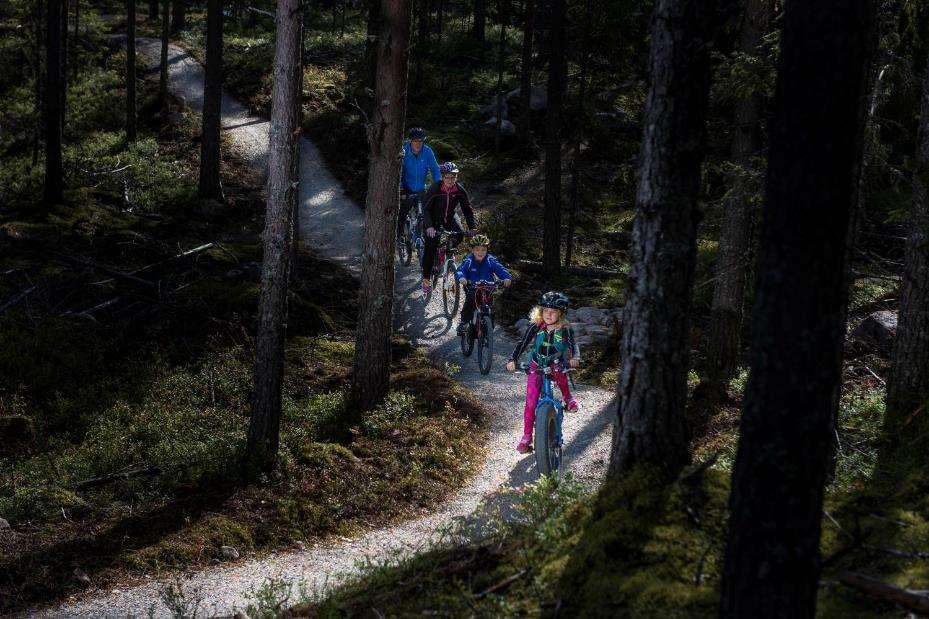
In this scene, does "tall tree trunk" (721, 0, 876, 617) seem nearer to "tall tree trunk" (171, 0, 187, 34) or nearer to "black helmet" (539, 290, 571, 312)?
"black helmet" (539, 290, 571, 312)

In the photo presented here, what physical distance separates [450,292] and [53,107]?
42.3ft

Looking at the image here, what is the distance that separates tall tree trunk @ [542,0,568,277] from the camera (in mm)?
19719

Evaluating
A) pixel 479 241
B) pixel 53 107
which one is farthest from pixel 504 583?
pixel 53 107

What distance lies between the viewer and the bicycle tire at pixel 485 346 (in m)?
14.6

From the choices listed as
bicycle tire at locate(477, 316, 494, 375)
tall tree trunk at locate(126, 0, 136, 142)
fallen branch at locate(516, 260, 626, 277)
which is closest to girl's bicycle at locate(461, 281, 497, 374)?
bicycle tire at locate(477, 316, 494, 375)

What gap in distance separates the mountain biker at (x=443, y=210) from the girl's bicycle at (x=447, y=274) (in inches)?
7.8

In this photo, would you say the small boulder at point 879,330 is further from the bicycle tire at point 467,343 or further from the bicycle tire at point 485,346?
the bicycle tire at point 467,343

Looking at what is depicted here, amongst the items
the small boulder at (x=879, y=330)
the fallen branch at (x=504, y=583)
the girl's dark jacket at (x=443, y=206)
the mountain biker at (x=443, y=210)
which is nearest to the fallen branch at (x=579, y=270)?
the mountain biker at (x=443, y=210)

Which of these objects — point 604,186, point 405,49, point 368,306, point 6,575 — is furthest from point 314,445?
point 604,186

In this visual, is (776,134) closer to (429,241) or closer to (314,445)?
(314,445)

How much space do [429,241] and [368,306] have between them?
3851mm

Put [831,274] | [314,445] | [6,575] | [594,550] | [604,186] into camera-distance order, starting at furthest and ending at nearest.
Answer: [604,186] < [314,445] < [6,575] < [594,550] < [831,274]

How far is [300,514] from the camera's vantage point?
1035 cm

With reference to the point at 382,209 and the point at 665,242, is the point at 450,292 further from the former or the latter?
the point at 665,242
